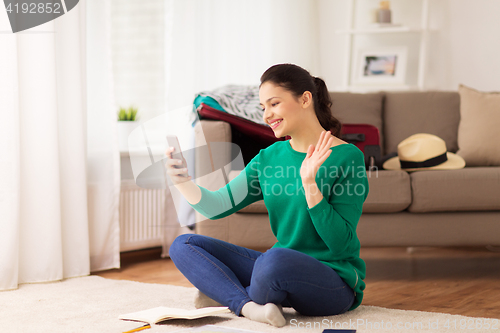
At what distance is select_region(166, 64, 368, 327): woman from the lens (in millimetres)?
1211

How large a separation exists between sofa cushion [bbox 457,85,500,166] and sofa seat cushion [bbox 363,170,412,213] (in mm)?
646

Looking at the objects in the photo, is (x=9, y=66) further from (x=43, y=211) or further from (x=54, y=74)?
(x=43, y=211)

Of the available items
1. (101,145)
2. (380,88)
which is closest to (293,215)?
(101,145)

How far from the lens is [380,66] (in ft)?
10.4

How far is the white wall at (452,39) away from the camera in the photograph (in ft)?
9.87

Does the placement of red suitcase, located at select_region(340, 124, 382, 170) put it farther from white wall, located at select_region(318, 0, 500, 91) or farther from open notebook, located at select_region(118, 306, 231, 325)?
white wall, located at select_region(318, 0, 500, 91)

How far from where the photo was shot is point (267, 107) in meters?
1.31

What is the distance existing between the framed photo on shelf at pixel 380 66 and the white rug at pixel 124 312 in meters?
1.96

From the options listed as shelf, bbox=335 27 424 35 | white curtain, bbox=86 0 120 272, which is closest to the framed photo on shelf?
shelf, bbox=335 27 424 35

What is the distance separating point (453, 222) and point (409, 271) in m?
0.34

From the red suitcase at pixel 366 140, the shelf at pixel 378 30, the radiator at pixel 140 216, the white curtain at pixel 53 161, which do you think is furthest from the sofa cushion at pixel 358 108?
the white curtain at pixel 53 161

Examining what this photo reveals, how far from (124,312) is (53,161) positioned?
78 centimetres

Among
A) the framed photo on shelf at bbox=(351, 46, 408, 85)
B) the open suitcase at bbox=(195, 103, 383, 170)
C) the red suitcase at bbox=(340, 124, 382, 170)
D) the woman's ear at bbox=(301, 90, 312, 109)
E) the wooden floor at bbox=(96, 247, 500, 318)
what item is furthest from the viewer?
the framed photo on shelf at bbox=(351, 46, 408, 85)

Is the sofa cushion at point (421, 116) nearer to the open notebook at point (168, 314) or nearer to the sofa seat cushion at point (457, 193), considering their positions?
the sofa seat cushion at point (457, 193)
